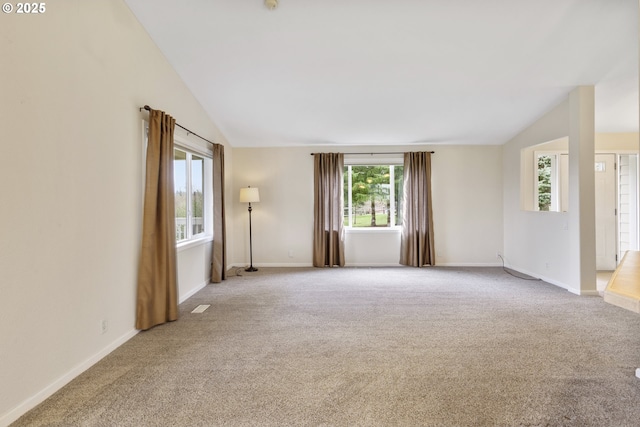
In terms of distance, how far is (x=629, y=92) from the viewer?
4.07 metres

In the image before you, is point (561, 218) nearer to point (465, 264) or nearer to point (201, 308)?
point (465, 264)

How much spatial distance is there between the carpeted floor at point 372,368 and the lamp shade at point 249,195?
6.86 ft

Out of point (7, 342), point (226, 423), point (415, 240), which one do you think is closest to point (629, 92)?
point (415, 240)

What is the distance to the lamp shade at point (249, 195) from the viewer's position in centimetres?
542

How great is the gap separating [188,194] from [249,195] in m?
1.21

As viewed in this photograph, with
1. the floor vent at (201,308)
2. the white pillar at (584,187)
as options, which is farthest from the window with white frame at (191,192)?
the white pillar at (584,187)

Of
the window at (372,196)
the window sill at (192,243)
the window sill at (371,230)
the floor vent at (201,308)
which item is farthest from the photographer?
the window at (372,196)

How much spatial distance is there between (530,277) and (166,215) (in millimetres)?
5312

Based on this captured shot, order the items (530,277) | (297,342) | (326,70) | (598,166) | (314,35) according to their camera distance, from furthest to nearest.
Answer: (598,166), (530,277), (326,70), (314,35), (297,342)

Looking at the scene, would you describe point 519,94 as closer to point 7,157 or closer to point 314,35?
point 314,35

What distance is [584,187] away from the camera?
3.87 metres

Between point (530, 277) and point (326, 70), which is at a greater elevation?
point (326, 70)

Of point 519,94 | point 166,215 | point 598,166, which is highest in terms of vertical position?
point 519,94

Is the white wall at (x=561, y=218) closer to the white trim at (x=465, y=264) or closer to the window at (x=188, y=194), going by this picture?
the white trim at (x=465, y=264)
